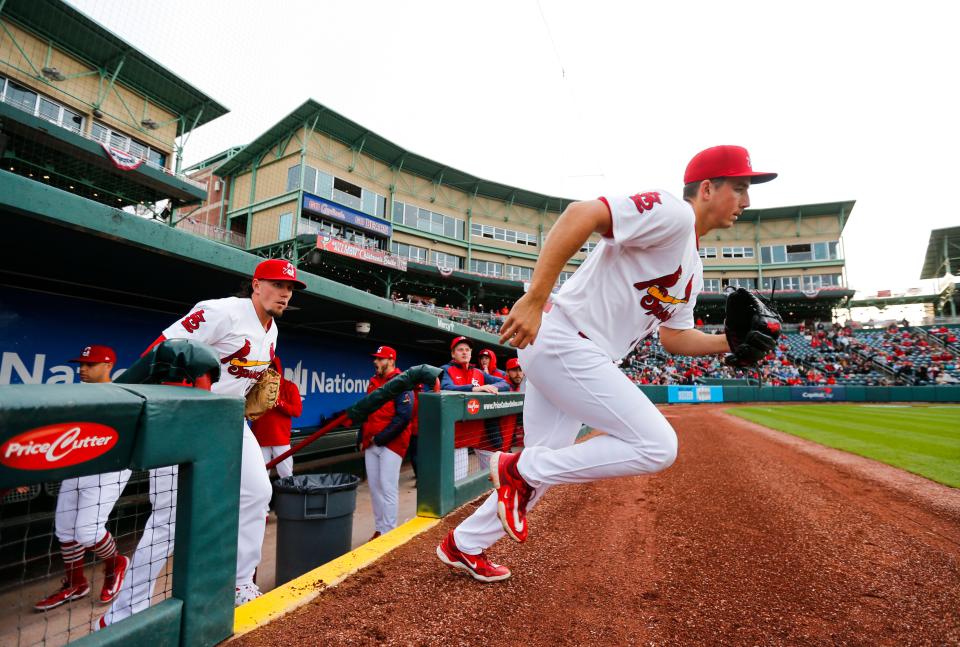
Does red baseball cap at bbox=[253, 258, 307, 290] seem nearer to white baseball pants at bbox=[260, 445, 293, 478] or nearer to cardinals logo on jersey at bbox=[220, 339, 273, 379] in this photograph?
cardinals logo on jersey at bbox=[220, 339, 273, 379]

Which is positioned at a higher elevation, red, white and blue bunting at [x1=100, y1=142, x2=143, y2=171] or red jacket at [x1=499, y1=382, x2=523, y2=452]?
red, white and blue bunting at [x1=100, y1=142, x2=143, y2=171]

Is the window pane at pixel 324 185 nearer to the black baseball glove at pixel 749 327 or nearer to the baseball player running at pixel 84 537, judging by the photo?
the baseball player running at pixel 84 537

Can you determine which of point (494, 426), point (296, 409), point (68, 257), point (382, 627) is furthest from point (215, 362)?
point (494, 426)

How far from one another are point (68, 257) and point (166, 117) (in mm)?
20394

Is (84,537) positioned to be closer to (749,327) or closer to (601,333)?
(601,333)

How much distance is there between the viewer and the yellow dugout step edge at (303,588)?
1.73m

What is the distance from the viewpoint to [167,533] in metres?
2.17

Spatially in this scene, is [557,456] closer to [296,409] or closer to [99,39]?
[296,409]

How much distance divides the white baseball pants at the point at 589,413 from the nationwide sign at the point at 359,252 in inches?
901

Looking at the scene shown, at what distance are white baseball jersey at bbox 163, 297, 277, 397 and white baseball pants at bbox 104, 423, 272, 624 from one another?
1.14ft

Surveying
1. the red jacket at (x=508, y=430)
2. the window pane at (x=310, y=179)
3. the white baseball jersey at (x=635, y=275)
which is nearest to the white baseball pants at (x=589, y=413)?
the white baseball jersey at (x=635, y=275)

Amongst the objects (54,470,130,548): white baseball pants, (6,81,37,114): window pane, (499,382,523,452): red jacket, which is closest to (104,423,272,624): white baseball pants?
(54,470,130,548): white baseball pants

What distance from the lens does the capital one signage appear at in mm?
1070

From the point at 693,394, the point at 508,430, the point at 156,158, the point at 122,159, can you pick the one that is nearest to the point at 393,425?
the point at 508,430
